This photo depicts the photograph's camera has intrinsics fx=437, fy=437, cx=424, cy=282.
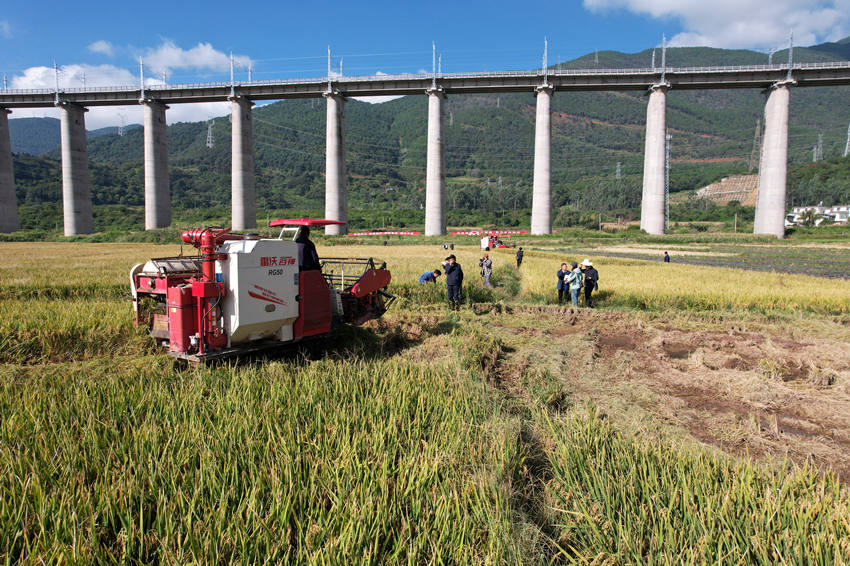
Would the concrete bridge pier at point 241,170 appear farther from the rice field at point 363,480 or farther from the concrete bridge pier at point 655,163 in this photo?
the rice field at point 363,480

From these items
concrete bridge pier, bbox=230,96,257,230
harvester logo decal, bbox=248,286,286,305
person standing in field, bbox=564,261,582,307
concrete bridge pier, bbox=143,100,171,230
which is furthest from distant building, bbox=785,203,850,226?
harvester logo decal, bbox=248,286,286,305

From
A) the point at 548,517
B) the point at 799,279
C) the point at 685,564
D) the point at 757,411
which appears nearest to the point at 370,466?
the point at 548,517

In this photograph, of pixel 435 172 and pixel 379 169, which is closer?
pixel 435 172

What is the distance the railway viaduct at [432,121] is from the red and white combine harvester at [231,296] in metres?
45.1

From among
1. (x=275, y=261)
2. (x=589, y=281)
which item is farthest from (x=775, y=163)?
(x=275, y=261)

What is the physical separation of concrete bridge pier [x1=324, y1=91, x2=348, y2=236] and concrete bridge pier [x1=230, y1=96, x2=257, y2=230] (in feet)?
30.4

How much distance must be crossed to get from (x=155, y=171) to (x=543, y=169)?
154ft

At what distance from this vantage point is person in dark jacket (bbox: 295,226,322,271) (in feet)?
23.7

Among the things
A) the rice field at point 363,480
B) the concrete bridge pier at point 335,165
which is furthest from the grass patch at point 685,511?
the concrete bridge pier at point 335,165

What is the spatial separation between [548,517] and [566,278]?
12.2 metres

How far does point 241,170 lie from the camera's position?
5247 cm

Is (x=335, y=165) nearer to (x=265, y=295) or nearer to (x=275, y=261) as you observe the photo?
(x=275, y=261)

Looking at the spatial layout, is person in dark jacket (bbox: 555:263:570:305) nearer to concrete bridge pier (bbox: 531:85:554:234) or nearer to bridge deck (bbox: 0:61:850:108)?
concrete bridge pier (bbox: 531:85:554:234)

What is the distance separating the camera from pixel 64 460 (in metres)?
3.54
